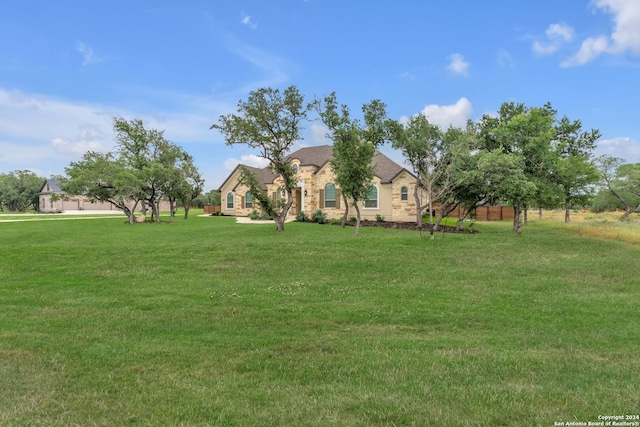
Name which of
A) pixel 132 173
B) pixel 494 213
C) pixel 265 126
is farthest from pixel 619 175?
pixel 132 173

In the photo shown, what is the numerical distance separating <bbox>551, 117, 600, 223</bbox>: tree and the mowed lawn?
1096 centimetres

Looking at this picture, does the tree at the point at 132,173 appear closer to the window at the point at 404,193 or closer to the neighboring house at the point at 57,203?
the window at the point at 404,193

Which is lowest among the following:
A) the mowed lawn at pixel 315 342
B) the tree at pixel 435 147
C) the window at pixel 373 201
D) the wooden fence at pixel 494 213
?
the mowed lawn at pixel 315 342

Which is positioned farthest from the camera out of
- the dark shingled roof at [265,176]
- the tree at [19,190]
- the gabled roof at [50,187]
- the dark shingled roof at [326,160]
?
the tree at [19,190]

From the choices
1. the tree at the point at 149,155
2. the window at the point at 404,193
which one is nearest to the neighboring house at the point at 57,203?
the tree at the point at 149,155

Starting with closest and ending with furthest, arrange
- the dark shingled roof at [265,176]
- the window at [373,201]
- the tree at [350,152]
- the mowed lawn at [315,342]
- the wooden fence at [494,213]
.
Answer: the mowed lawn at [315,342]
the tree at [350,152]
the window at [373,201]
the wooden fence at [494,213]
the dark shingled roof at [265,176]

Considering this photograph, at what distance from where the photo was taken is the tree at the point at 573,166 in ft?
70.8

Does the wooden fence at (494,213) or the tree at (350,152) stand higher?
the tree at (350,152)

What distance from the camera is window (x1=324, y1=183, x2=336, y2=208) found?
3112 centimetres

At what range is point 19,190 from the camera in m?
67.9

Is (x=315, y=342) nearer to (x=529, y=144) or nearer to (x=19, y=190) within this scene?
(x=529, y=144)

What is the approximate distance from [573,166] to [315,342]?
2198cm

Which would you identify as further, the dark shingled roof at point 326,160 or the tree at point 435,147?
the dark shingled roof at point 326,160

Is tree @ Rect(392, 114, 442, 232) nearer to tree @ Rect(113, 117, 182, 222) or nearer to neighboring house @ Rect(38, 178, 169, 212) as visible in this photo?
tree @ Rect(113, 117, 182, 222)
